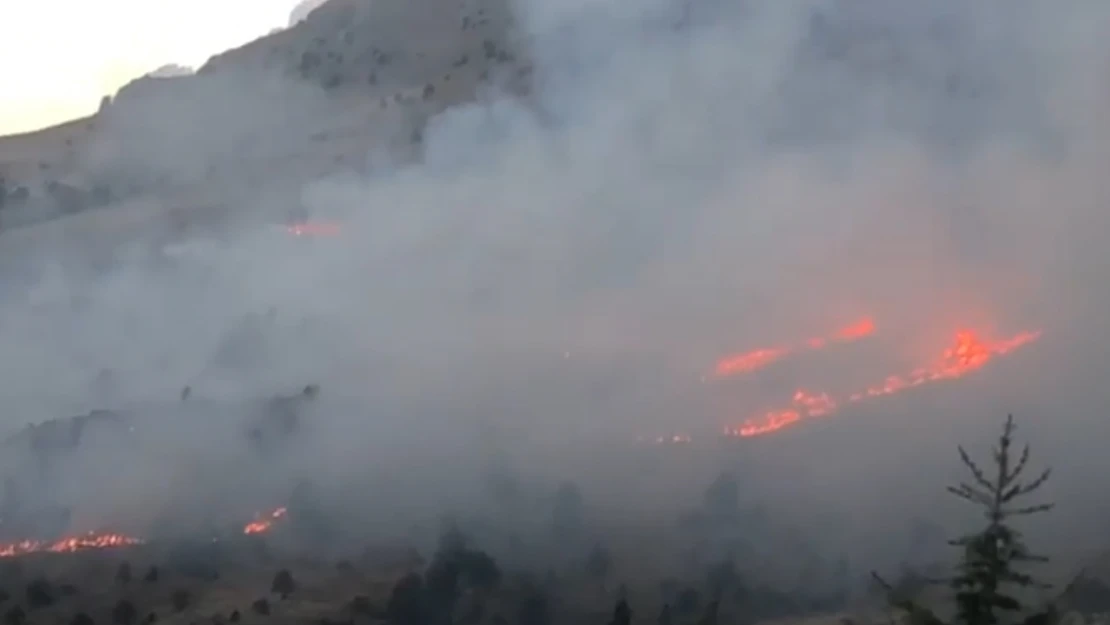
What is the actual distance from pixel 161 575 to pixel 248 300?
23684 millimetres

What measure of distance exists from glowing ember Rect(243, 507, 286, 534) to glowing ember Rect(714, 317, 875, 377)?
1583 centimetres

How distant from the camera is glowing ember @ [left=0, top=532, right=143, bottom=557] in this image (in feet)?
141

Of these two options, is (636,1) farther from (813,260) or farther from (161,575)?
(161,575)

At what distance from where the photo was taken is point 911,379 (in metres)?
51.4

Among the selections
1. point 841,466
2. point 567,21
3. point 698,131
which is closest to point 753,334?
point 841,466

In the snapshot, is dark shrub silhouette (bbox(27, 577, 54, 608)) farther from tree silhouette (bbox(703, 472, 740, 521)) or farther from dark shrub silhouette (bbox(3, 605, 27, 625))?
tree silhouette (bbox(703, 472, 740, 521))

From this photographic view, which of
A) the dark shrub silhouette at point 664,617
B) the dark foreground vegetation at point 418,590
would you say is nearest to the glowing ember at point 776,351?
the dark foreground vegetation at point 418,590

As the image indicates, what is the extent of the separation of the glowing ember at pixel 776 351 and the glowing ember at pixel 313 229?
2171cm

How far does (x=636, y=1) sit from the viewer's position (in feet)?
245

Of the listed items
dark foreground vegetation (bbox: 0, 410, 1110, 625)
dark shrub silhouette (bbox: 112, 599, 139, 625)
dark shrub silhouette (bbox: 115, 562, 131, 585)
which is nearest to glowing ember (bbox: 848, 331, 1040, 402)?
dark foreground vegetation (bbox: 0, 410, 1110, 625)

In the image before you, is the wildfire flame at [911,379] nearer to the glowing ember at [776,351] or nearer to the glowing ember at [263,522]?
the glowing ember at [776,351]

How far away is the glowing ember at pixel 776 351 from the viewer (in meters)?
52.4

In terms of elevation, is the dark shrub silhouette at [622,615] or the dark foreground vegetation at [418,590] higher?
the dark foreground vegetation at [418,590]

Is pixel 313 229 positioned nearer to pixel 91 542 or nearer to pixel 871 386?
pixel 91 542
